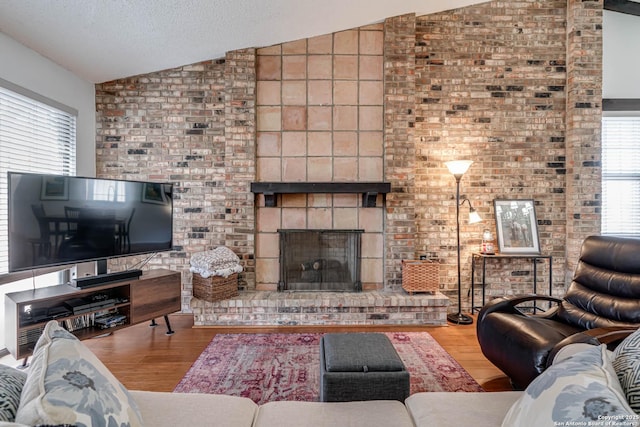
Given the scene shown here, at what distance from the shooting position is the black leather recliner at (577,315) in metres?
1.93

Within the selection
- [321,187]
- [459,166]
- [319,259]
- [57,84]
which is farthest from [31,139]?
[459,166]

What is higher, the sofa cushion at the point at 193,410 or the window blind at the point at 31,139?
the window blind at the point at 31,139

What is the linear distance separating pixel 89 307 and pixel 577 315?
12.0ft

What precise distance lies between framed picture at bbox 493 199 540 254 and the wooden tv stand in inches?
141

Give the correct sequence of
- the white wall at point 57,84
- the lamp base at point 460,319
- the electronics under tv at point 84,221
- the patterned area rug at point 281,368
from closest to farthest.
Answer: the patterned area rug at point 281,368
the electronics under tv at point 84,221
the white wall at point 57,84
the lamp base at point 460,319

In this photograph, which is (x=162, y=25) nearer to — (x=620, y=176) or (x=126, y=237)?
(x=126, y=237)

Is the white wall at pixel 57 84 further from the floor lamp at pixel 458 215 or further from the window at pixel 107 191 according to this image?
the floor lamp at pixel 458 215

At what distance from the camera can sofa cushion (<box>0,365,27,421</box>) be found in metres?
0.76

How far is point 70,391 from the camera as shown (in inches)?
31.6

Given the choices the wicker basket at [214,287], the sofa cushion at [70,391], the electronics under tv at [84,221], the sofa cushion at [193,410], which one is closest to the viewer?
the sofa cushion at [70,391]

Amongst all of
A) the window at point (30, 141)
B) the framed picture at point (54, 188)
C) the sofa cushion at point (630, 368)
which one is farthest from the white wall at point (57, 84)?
the sofa cushion at point (630, 368)

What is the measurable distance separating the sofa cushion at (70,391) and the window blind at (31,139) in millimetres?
2461

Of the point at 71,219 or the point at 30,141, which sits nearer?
the point at 71,219

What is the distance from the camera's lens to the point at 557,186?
398cm
